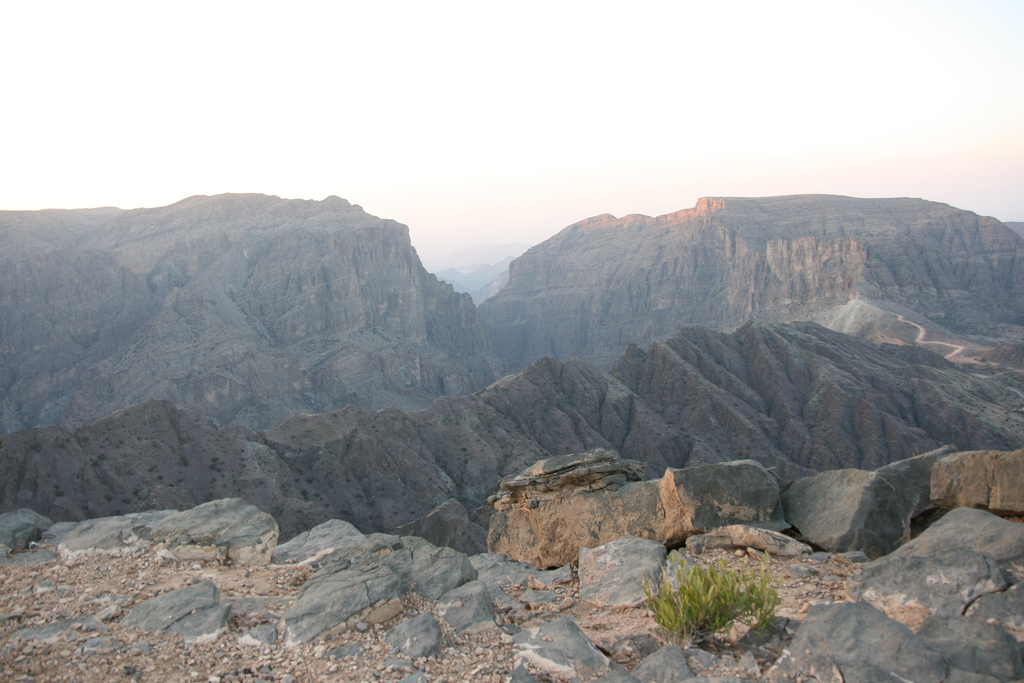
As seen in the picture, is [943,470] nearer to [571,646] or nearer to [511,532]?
[571,646]

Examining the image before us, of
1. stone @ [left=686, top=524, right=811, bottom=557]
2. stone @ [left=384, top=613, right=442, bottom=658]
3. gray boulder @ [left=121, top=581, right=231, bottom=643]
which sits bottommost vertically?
stone @ [left=686, top=524, right=811, bottom=557]

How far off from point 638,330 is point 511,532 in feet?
499

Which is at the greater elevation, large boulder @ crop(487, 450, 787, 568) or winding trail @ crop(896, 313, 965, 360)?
large boulder @ crop(487, 450, 787, 568)

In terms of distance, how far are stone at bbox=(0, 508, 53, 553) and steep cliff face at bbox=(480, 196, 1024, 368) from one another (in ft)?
362

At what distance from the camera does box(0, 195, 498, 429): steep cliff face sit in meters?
98.8

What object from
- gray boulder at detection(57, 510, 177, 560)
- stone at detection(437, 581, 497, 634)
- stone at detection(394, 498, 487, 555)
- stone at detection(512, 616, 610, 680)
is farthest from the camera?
stone at detection(394, 498, 487, 555)

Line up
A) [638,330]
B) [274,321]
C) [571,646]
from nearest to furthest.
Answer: [571,646] → [274,321] → [638,330]

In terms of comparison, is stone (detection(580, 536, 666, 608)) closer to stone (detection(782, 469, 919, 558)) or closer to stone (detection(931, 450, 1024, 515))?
stone (detection(782, 469, 919, 558))

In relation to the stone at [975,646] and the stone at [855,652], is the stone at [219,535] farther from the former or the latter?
the stone at [975,646]

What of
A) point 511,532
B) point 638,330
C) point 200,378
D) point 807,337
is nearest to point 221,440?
point 511,532

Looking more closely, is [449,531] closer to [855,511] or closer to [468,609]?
[468,609]

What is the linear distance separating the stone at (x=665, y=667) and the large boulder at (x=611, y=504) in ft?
13.0

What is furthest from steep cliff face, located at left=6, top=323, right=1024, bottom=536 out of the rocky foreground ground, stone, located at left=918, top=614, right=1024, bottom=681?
stone, located at left=918, top=614, right=1024, bottom=681

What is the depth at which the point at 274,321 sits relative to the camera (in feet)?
394
